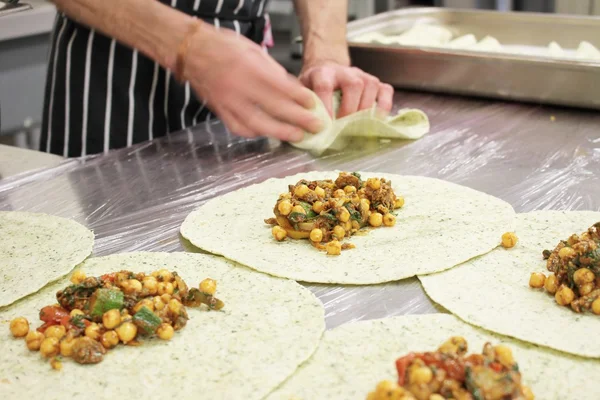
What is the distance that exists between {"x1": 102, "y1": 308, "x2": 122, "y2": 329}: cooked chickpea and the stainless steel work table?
1.52 ft

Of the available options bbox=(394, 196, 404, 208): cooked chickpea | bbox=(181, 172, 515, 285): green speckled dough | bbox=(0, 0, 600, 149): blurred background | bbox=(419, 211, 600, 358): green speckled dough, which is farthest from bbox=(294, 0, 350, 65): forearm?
A: bbox=(419, 211, 600, 358): green speckled dough

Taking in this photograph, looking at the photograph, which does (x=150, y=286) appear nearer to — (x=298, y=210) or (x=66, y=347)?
(x=66, y=347)

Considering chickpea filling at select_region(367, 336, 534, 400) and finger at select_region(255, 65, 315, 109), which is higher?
A: finger at select_region(255, 65, 315, 109)

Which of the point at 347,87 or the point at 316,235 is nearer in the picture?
the point at 316,235

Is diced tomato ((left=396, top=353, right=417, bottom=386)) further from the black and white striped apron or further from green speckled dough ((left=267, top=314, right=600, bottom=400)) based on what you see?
the black and white striped apron

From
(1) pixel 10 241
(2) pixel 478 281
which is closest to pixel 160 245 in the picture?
(1) pixel 10 241

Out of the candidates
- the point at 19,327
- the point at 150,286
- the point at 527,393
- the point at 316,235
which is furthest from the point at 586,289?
the point at 19,327

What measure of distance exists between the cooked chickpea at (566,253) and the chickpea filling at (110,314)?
70 centimetres

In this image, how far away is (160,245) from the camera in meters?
1.91

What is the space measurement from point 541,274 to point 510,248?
0.61ft

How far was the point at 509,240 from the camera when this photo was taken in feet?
5.76

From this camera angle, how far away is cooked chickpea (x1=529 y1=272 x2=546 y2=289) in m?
1.57

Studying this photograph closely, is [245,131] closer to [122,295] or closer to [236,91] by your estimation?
[236,91]

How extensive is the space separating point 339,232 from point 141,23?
106 centimetres
